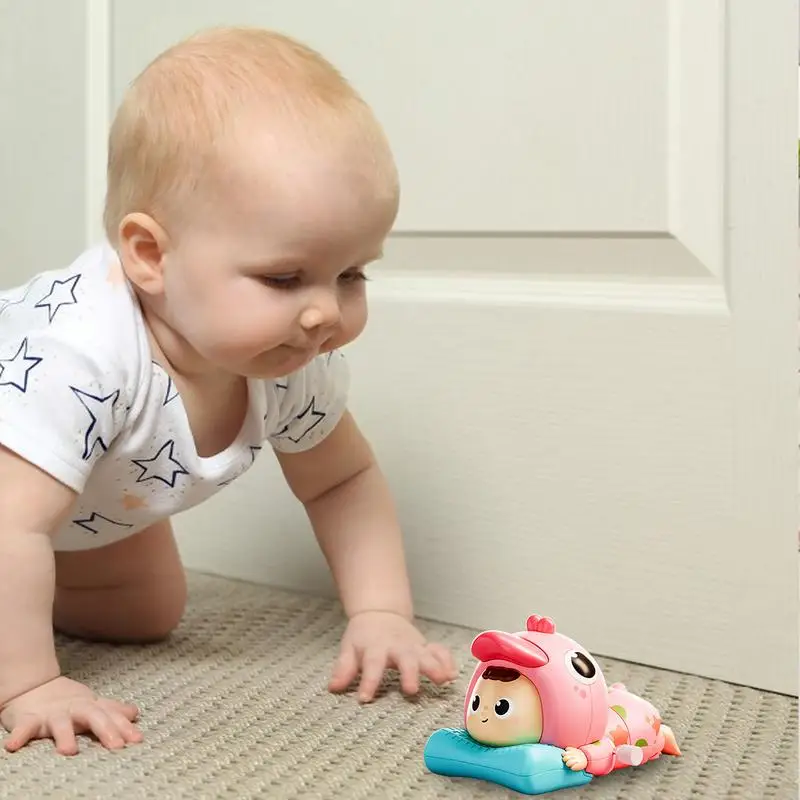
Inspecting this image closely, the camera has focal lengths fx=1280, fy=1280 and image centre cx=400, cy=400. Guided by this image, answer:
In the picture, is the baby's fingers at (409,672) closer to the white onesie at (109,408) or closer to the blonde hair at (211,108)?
the white onesie at (109,408)

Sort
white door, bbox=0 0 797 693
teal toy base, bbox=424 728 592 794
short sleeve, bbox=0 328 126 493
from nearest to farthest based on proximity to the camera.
Result: teal toy base, bbox=424 728 592 794
short sleeve, bbox=0 328 126 493
white door, bbox=0 0 797 693

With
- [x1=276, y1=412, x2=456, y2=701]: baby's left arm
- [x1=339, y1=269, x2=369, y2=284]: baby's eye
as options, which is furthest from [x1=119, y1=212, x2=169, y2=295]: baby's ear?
[x1=276, y1=412, x2=456, y2=701]: baby's left arm

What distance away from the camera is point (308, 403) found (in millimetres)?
908

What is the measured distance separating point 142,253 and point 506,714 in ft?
1.15

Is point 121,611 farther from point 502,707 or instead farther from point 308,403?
point 502,707

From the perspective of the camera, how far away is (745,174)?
0.85m

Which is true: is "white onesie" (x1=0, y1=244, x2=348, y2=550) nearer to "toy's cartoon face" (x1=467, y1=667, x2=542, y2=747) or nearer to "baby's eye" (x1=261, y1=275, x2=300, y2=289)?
"baby's eye" (x1=261, y1=275, x2=300, y2=289)

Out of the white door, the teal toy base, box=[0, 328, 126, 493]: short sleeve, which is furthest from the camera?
the white door

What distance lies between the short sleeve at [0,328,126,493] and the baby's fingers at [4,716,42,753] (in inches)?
5.4

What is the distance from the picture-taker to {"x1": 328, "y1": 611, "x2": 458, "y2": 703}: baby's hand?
825 millimetres

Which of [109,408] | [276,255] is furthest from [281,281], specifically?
[109,408]

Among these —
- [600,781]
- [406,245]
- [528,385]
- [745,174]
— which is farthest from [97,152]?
[600,781]

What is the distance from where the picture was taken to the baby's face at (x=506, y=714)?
0.67 meters

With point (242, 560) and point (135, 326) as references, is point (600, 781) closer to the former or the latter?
point (135, 326)
